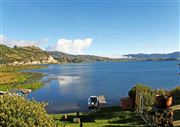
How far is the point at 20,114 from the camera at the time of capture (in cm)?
1330

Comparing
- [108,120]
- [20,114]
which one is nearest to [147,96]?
[108,120]

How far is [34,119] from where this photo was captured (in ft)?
44.5

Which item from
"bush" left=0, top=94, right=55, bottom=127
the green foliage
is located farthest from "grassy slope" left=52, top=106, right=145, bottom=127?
"bush" left=0, top=94, right=55, bottom=127

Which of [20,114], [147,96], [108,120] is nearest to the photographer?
[20,114]

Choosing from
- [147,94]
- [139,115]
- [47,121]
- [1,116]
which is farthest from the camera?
[147,94]

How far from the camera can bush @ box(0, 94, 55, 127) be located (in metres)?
12.9

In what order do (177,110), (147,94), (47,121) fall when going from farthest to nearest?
1. (147,94)
2. (177,110)
3. (47,121)

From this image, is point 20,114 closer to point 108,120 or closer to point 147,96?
point 108,120

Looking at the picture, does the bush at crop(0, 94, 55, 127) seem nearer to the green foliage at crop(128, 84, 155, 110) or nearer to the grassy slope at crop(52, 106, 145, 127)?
the grassy slope at crop(52, 106, 145, 127)

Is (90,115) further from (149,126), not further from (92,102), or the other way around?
(92,102)

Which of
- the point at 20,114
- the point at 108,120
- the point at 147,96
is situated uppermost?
the point at 20,114

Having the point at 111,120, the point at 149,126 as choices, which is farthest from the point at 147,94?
the point at 149,126

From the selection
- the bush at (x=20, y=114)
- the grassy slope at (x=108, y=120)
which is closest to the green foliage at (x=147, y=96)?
the grassy slope at (x=108, y=120)

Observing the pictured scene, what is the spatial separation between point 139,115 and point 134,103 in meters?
6.11
